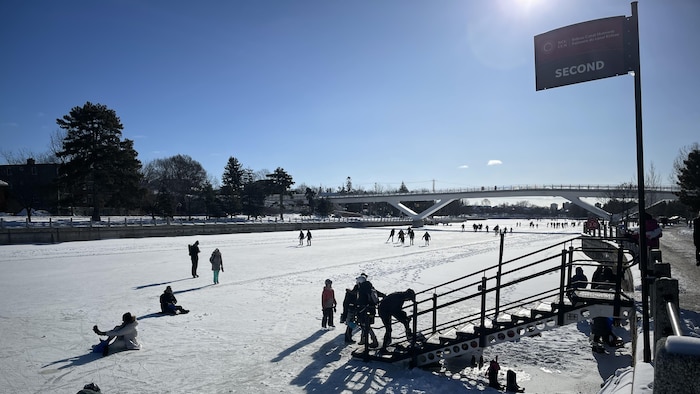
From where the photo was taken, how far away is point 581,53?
674 centimetres

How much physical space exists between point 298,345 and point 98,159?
4368 cm

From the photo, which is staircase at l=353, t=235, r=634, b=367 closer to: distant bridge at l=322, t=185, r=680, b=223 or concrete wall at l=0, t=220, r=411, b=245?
concrete wall at l=0, t=220, r=411, b=245

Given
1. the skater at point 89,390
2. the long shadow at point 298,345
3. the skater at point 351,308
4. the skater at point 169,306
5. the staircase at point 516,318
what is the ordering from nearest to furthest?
the skater at point 89,390 < the staircase at point 516,318 < the long shadow at point 298,345 < the skater at point 351,308 < the skater at point 169,306

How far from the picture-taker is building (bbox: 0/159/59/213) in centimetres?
4464

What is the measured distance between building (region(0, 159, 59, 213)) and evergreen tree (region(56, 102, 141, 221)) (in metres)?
2.43

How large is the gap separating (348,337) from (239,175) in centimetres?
7574

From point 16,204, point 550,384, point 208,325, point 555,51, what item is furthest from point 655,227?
point 16,204

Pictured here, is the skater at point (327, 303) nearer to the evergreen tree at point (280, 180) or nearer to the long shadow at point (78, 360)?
the long shadow at point (78, 360)

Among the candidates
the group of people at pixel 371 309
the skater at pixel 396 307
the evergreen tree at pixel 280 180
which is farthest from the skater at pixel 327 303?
the evergreen tree at pixel 280 180

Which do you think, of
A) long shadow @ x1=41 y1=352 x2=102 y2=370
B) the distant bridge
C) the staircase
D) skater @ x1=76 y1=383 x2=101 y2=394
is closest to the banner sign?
the staircase

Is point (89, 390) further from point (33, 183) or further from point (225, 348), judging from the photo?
point (33, 183)

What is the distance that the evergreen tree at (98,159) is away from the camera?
42.3m

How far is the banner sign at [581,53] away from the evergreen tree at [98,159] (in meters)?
46.9

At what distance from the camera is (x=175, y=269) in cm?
2036
